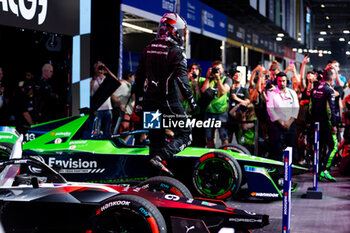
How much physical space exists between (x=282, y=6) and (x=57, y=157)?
24452 mm

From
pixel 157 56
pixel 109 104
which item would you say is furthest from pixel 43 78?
pixel 157 56

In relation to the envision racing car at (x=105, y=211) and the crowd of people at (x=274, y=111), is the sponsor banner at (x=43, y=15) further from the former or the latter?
the envision racing car at (x=105, y=211)

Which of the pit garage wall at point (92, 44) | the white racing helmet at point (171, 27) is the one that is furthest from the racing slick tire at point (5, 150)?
the pit garage wall at point (92, 44)

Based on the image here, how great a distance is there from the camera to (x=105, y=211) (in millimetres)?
4191

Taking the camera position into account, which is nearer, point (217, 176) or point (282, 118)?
point (217, 176)

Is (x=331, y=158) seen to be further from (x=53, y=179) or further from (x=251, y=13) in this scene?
(x=251, y=13)

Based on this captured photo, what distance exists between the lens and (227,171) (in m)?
7.26

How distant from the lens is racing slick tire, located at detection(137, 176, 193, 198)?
16.9ft

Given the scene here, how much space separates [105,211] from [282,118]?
18.3 feet

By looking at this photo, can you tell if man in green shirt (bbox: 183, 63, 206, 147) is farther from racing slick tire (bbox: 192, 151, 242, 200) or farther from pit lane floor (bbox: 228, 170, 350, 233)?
racing slick tire (bbox: 192, 151, 242, 200)

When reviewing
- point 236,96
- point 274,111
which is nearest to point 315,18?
point 236,96

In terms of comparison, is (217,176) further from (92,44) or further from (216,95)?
(92,44)

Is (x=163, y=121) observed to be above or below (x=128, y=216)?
above

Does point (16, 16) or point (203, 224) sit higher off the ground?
point (16, 16)
